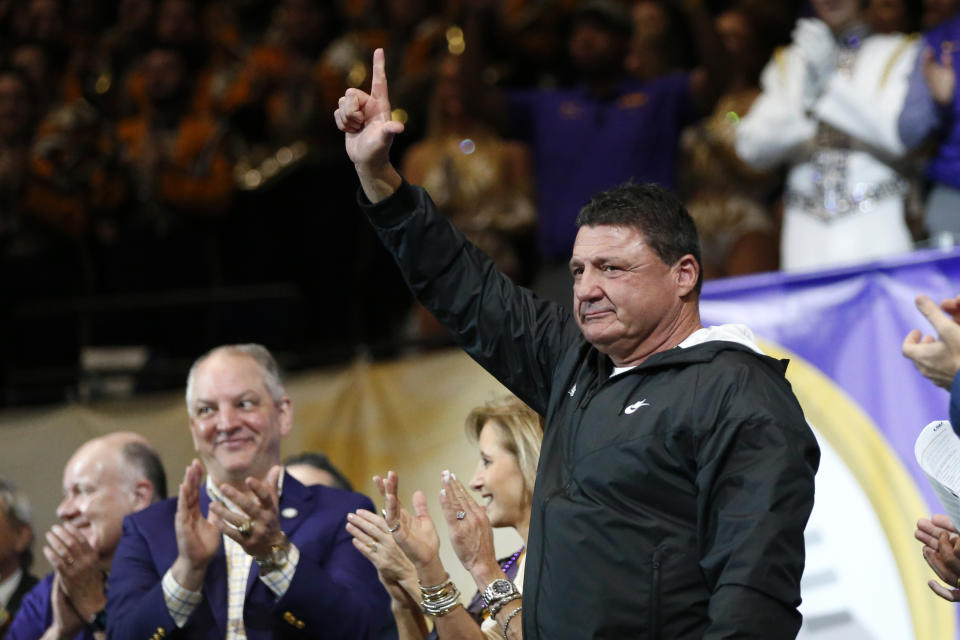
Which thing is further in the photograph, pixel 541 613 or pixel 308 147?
pixel 308 147

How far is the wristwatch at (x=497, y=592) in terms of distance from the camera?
2.80 m

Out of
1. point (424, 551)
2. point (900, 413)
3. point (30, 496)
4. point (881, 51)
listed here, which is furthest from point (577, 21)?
point (424, 551)

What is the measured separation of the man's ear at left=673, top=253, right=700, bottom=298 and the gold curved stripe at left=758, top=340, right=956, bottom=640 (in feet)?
4.84

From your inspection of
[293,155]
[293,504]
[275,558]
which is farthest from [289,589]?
[293,155]

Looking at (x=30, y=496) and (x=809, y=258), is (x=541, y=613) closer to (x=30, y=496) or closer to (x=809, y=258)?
(x=809, y=258)

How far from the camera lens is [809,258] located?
4.58 metres

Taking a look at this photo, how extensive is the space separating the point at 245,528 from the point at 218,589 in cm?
37

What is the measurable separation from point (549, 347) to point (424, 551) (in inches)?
20.6

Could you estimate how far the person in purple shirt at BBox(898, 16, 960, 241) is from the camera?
14.1 feet

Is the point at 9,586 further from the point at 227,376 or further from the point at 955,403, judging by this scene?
the point at 955,403

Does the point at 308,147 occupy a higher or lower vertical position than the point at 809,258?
higher

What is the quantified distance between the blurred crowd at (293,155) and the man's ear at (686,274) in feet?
9.54

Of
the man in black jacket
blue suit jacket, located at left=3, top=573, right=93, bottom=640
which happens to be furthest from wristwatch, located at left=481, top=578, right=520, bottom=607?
blue suit jacket, located at left=3, top=573, right=93, bottom=640

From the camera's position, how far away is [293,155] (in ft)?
21.4
